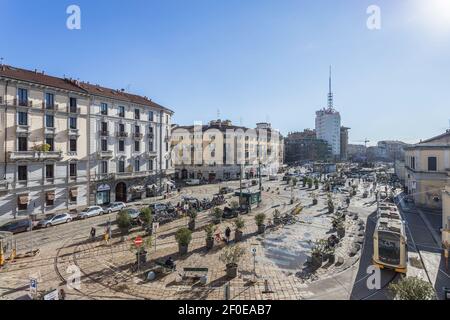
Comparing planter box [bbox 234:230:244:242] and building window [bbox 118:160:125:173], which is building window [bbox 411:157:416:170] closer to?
planter box [bbox 234:230:244:242]

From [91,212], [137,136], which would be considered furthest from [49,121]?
[137,136]

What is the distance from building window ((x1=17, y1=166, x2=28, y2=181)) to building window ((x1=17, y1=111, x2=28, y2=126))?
493 centimetres

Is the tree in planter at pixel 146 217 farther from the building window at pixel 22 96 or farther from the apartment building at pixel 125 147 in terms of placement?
the building window at pixel 22 96

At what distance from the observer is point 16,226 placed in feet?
90.6

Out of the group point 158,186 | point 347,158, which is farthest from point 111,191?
point 347,158

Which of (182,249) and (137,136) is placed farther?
(137,136)

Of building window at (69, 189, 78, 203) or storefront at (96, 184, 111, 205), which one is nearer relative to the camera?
building window at (69, 189, 78, 203)

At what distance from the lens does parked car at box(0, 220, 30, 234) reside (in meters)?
27.1

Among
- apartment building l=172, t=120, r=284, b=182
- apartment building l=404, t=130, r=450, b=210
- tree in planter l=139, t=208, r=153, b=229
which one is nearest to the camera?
tree in planter l=139, t=208, r=153, b=229

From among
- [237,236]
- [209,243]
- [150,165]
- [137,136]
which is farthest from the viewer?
[150,165]

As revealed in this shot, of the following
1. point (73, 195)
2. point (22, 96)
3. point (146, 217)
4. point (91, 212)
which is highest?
point (22, 96)

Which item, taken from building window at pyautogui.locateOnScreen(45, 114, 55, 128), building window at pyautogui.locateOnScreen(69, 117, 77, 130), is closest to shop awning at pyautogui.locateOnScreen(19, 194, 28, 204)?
building window at pyautogui.locateOnScreen(45, 114, 55, 128)

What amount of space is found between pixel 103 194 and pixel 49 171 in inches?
331

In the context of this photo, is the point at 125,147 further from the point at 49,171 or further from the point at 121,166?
the point at 49,171
